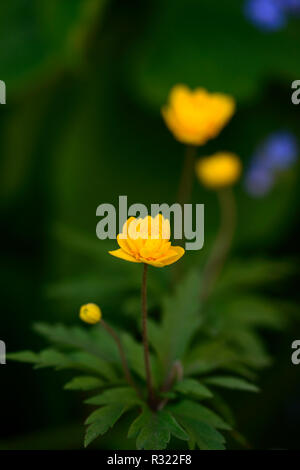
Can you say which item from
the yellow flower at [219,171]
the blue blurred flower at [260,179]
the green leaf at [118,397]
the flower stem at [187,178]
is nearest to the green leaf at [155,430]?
the green leaf at [118,397]

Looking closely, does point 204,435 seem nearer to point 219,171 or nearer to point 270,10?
point 219,171

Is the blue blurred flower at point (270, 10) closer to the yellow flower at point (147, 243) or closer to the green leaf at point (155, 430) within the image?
the yellow flower at point (147, 243)

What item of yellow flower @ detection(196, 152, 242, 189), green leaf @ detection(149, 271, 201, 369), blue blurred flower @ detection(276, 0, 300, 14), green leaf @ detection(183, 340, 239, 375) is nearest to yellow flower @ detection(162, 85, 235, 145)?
yellow flower @ detection(196, 152, 242, 189)

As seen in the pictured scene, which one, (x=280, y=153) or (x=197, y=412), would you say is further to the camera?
(x=280, y=153)

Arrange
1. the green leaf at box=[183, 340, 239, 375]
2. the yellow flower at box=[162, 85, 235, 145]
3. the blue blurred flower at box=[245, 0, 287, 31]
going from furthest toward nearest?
1. the blue blurred flower at box=[245, 0, 287, 31]
2. the yellow flower at box=[162, 85, 235, 145]
3. the green leaf at box=[183, 340, 239, 375]

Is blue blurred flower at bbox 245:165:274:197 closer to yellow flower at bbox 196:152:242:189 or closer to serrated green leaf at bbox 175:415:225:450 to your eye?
yellow flower at bbox 196:152:242:189

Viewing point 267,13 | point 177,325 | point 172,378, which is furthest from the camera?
point 267,13

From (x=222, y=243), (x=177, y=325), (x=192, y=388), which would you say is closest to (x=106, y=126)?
(x=222, y=243)
